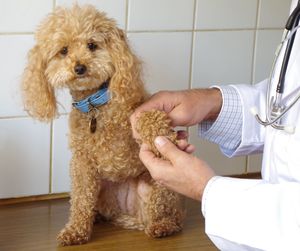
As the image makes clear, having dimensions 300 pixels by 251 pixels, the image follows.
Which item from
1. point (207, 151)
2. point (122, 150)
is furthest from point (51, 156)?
point (207, 151)

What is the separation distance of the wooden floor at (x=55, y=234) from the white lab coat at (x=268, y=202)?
0.29 m

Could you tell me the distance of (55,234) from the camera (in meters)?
1.24

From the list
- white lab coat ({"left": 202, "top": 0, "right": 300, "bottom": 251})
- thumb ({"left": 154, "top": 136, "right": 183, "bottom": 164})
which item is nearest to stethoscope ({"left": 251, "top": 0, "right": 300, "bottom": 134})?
white lab coat ({"left": 202, "top": 0, "right": 300, "bottom": 251})

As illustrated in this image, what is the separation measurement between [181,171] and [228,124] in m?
0.26

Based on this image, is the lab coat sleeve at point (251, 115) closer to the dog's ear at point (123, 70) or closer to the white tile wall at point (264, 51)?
the dog's ear at point (123, 70)

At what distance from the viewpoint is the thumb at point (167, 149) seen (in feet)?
3.17

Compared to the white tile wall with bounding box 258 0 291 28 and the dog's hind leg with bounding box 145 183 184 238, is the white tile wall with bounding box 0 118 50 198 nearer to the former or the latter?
the dog's hind leg with bounding box 145 183 184 238

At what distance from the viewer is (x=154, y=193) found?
1288 millimetres

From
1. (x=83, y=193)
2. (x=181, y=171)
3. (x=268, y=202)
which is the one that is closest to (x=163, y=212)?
(x=83, y=193)

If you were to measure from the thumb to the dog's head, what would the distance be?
18 cm

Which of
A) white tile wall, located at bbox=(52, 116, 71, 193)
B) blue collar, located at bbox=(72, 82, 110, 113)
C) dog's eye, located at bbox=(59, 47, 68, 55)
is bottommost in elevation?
white tile wall, located at bbox=(52, 116, 71, 193)

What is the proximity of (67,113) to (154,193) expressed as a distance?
0.83 feet

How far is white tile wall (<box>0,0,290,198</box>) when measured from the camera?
1.31 metres

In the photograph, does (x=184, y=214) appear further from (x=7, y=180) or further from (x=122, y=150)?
(x=7, y=180)
